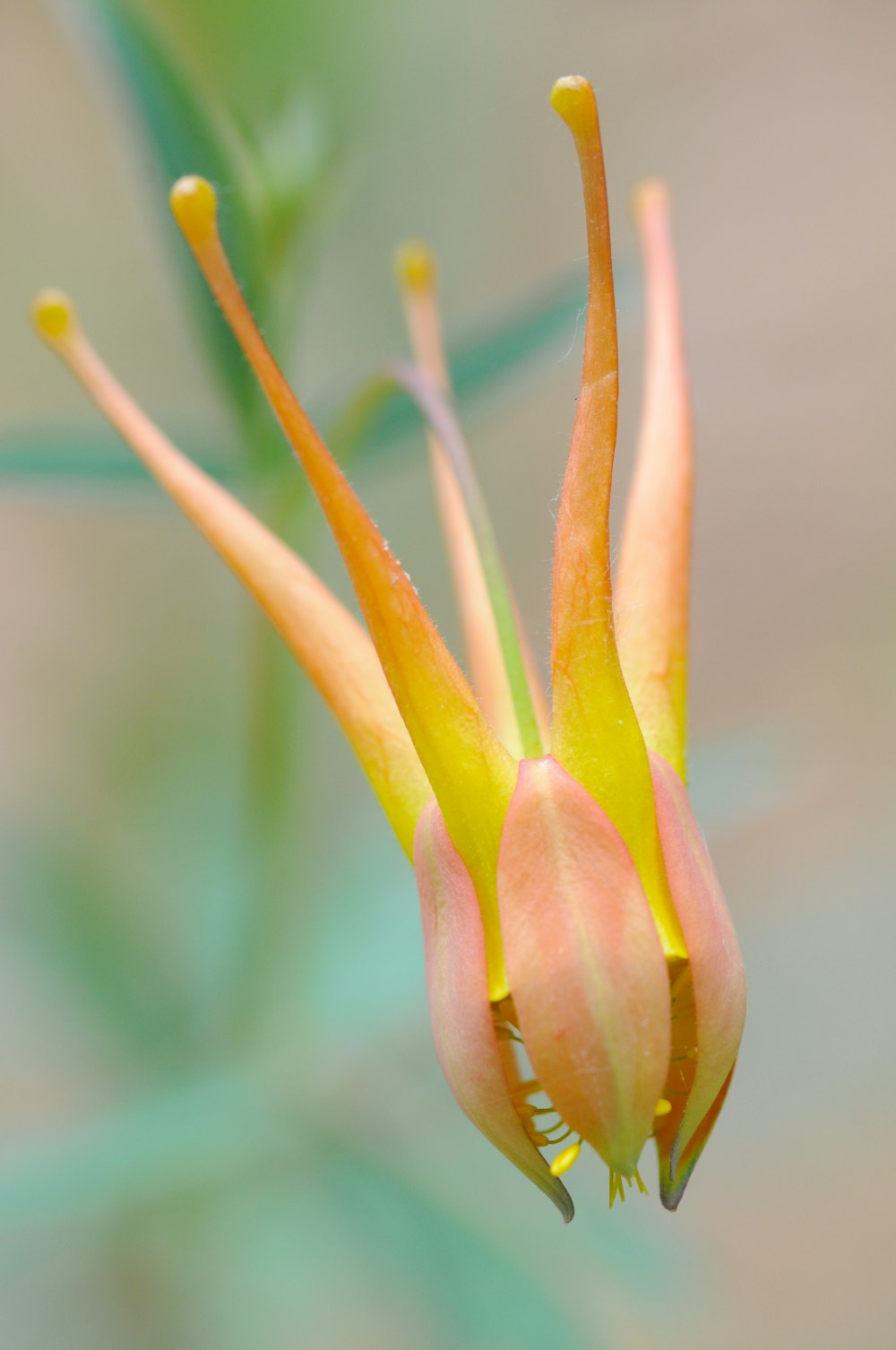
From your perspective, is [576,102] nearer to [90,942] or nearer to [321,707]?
[90,942]

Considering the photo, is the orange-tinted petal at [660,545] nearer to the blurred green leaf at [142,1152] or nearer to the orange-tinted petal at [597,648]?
the orange-tinted petal at [597,648]

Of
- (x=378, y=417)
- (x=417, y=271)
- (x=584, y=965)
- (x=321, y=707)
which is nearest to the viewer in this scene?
(x=584, y=965)

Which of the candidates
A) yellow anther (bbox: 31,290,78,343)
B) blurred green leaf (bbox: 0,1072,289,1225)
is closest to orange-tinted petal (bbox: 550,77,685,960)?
yellow anther (bbox: 31,290,78,343)

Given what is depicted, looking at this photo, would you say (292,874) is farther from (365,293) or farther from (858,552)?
(858,552)

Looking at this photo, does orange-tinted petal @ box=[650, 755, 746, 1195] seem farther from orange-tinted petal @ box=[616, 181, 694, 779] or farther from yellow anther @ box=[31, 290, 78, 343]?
yellow anther @ box=[31, 290, 78, 343]

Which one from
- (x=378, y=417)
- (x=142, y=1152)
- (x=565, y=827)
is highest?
(x=378, y=417)

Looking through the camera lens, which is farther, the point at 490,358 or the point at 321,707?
the point at 321,707

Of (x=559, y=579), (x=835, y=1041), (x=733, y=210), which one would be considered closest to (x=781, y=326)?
(x=733, y=210)

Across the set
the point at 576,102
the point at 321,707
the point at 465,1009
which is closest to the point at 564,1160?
the point at 465,1009

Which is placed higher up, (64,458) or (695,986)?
(64,458)
